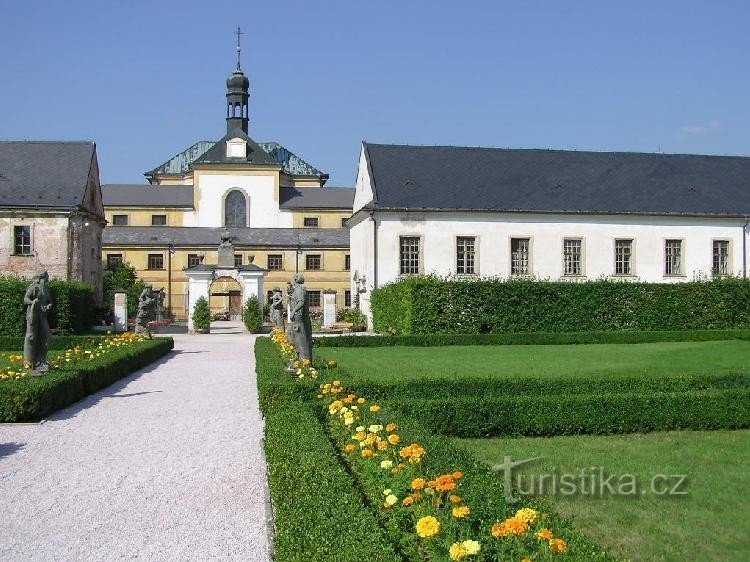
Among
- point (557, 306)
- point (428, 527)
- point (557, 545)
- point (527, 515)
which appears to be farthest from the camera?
point (557, 306)

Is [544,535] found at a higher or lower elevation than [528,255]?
lower

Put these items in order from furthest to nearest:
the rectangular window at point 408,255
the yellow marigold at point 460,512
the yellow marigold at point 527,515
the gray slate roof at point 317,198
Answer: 1. the gray slate roof at point 317,198
2. the rectangular window at point 408,255
3. the yellow marigold at point 460,512
4. the yellow marigold at point 527,515

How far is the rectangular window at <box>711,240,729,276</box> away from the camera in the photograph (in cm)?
4100

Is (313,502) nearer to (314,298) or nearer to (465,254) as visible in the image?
(465,254)

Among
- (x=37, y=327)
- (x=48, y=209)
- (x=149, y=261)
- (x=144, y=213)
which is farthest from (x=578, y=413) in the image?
(x=144, y=213)

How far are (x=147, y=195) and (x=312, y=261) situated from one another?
1863 cm

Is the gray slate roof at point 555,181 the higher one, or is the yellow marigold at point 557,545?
the gray slate roof at point 555,181

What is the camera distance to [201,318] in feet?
131

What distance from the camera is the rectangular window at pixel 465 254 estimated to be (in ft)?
129

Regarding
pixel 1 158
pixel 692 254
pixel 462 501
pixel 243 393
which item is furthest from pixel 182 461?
pixel 1 158

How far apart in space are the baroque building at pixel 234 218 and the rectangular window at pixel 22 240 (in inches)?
421

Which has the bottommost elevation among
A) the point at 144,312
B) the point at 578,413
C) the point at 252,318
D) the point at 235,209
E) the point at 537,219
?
the point at 578,413

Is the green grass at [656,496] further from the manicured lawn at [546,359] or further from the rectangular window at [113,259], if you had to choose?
the rectangular window at [113,259]

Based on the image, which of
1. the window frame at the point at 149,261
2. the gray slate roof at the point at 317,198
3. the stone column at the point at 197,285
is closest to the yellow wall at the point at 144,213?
the gray slate roof at the point at 317,198
